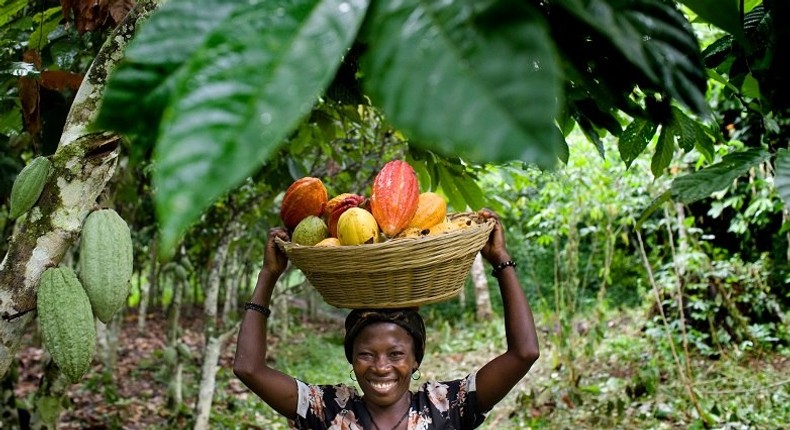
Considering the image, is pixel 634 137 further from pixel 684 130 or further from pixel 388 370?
pixel 388 370

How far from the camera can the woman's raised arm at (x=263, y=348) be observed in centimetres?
151

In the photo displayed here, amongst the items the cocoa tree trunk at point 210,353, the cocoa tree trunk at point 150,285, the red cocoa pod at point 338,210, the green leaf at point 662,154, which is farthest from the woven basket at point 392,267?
the cocoa tree trunk at point 150,285

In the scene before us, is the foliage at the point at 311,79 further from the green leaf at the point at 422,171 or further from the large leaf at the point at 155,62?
the green leaf at the point at 422,171

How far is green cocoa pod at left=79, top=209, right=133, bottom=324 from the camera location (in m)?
1.15

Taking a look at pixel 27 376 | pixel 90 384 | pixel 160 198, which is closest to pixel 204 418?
pixel 90 384

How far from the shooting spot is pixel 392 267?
46.5 inches

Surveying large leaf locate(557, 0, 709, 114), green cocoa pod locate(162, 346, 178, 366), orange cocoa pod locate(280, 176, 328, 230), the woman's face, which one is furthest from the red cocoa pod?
green cocoa pod locate(162, 346, 178, 366)

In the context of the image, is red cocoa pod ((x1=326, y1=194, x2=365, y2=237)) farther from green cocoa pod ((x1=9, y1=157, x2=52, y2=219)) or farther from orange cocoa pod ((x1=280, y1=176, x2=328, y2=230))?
green cocoa pod ((x1=9, y1=157, x2=52, y2=219))

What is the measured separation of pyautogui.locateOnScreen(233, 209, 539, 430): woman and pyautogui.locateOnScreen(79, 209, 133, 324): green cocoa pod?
1.22 feet

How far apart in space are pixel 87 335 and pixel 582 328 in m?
5.43

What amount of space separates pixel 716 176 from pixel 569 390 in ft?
13.0

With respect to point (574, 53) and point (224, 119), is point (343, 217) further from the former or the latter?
point (224, 119)

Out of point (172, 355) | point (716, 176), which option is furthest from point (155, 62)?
point (172, 355)

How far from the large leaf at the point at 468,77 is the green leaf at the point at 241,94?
0.03 meters
